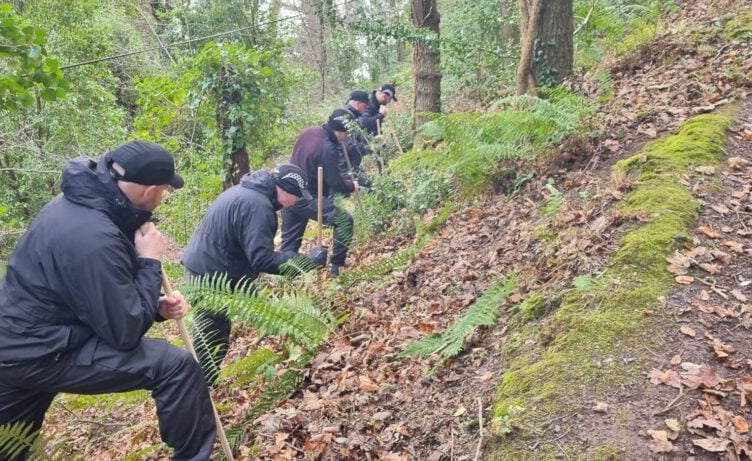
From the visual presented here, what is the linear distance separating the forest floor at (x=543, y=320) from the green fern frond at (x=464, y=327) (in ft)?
0.30

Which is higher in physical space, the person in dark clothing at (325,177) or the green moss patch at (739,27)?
the green moss patch at (739,27)

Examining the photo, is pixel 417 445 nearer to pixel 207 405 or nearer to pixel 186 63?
pixel 207 405

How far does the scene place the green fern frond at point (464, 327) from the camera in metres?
3.60

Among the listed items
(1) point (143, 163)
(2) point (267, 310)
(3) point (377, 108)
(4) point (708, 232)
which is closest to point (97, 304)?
(1) point (143, 163)

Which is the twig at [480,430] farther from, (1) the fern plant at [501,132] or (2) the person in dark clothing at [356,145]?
(2) the person in dark clothing at [356,145]

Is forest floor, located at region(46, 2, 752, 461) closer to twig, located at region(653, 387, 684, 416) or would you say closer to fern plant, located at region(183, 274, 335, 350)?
twig, located at region(653, 387, 684, 416)

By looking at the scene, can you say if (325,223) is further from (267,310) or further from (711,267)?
(711,267)

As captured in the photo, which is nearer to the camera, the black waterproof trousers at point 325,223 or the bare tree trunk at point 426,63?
the black waterproof trousers at point 325,223

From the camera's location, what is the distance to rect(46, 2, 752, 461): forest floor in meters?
2.63

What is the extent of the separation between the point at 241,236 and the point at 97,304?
87.3 inches

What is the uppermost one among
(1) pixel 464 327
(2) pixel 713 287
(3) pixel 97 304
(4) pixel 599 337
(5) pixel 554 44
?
(5) pixel 554 44

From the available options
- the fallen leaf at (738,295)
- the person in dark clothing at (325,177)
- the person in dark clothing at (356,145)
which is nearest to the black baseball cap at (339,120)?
the person in dark clothing at (325,177)

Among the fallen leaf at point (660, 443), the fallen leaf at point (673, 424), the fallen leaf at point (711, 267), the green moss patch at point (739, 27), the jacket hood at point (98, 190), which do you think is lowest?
the fallen leaf at point (660, 443)

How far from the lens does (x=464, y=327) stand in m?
3.67
